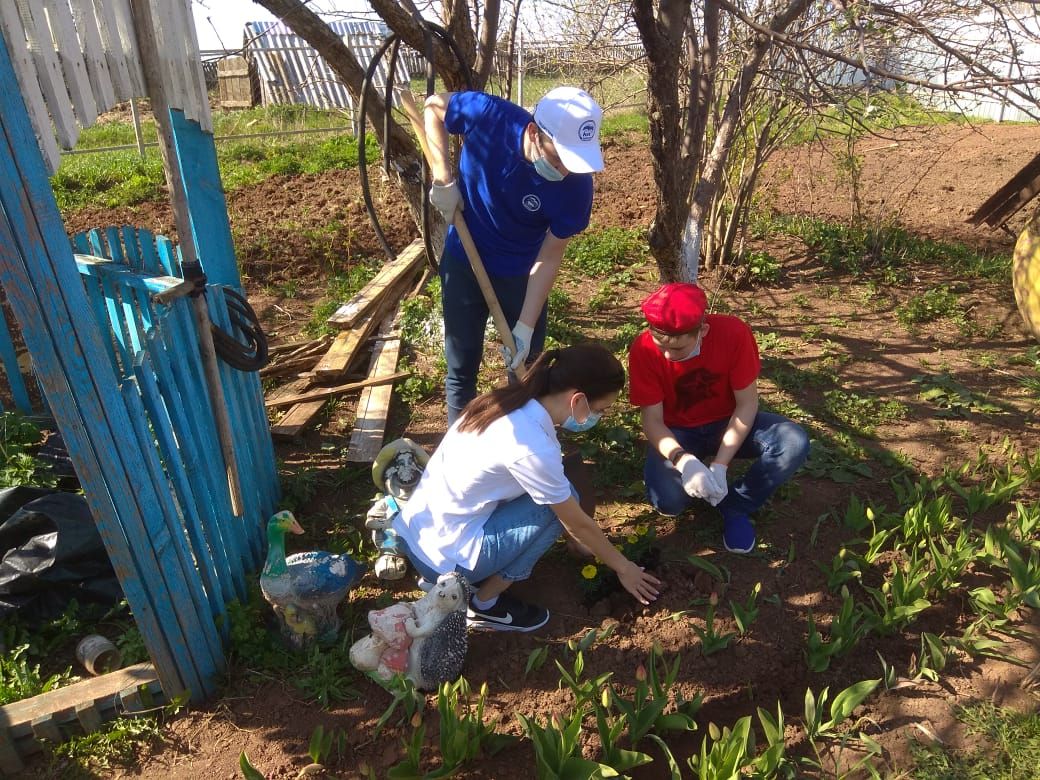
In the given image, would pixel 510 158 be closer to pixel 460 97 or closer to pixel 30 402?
pixel 460 97

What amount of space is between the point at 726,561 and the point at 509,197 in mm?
1638

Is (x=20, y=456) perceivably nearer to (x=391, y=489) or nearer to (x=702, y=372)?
(x=391, y=489)

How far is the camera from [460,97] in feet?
9.04

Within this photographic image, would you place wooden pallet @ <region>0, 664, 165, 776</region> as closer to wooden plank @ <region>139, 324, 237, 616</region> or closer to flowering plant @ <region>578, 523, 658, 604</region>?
wooden plank @ <region>139, 324, 237, 616</region>

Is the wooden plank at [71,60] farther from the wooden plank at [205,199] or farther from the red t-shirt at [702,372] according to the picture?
the red t-shirt at [702,372]

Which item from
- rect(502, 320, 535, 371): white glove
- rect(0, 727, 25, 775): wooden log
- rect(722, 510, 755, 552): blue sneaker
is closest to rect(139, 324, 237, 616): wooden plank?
rect(0, 727, 25, 775): wooden log

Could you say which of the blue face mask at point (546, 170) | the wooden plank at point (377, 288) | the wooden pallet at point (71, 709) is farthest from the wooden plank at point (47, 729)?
the wooden plank at point (377, 288)

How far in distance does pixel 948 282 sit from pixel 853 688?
4.48m

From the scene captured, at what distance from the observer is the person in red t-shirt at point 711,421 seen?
271 cm

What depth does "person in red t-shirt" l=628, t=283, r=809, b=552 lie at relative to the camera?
107 inches

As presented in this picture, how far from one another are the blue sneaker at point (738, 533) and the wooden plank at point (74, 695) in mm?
2072

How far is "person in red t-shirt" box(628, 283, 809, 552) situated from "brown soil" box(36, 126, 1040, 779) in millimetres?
199

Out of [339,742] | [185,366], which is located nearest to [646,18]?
[185,366]

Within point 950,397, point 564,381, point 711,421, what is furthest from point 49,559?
point 950,397
